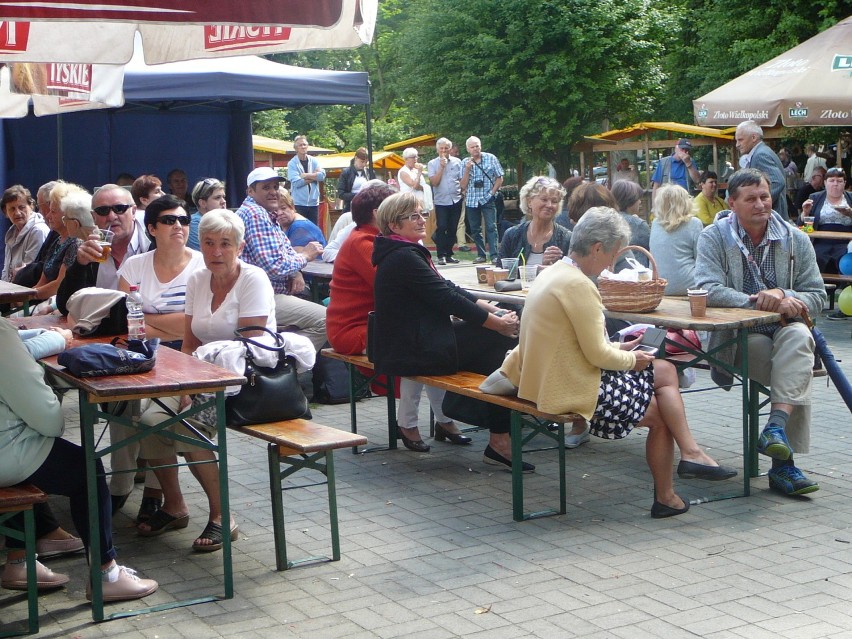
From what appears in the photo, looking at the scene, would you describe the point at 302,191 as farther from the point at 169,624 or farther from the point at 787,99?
the point at 169,624

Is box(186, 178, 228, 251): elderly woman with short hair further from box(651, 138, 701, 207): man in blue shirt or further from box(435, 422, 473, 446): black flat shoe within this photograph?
box(651, 138, 701, 207): man in blue shirt

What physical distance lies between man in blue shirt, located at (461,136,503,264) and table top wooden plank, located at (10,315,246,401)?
13.9m

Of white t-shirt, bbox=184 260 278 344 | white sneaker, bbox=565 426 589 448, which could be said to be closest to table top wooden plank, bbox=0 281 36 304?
white t-shirt, bbox=184 260 278 344

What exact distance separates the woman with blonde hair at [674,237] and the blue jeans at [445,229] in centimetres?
1158

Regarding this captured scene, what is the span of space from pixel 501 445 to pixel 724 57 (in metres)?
22.3

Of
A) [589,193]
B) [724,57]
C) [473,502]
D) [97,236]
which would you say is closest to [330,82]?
[589,193]

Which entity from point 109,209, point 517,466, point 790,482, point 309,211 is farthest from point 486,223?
point 517,466

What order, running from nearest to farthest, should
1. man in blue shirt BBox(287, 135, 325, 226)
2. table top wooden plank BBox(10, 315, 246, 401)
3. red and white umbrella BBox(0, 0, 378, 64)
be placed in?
1. red and white umbrella BBox(0, 0, 378, 64)
2. table top wooden plank BBox(10, 315, 246, 401)
3. man in blue shirt BBox(287, 135, 325, 226)

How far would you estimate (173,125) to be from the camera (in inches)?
585

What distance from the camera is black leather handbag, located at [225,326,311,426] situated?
5.12 m

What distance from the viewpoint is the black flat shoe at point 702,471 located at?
5.77 meters

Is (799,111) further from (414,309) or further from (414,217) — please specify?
(414,309)

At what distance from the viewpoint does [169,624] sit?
14.0ft

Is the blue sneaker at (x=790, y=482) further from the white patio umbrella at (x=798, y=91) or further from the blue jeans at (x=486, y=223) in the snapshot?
the blue jeans at (x=486, y=223)
